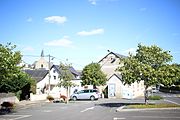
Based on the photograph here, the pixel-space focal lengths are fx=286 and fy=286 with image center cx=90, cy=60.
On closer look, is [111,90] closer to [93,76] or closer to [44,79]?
[93,76]

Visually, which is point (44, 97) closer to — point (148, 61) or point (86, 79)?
point (86, 79)

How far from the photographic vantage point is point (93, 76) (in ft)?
194

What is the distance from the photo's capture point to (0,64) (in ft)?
83.5

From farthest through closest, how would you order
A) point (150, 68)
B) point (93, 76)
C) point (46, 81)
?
point (46, 81) → point (93, 76) → point (150, 68)

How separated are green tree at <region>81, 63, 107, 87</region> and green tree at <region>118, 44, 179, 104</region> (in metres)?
26.7

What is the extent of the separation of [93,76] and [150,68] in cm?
2954

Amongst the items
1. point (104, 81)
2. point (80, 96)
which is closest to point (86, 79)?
point (104, 81)

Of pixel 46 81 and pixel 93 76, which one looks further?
pixel 46 81

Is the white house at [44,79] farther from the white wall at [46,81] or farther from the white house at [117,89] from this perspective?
the white house at [117,89]

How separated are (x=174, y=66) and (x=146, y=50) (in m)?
3.51

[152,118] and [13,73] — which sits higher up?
[13,73]

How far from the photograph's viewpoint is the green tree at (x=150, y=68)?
3031 cm

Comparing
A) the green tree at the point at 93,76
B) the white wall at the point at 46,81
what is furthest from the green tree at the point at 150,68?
the white wall at the point at 46,81

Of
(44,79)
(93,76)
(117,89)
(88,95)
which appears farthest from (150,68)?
(44,79)
